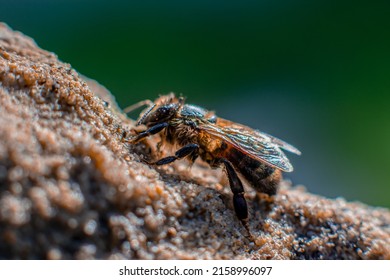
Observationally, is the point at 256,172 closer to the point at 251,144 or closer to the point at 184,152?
the point at 251,144

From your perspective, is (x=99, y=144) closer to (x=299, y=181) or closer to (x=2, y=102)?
(x=2, y=102)

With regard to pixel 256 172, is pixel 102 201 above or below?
below

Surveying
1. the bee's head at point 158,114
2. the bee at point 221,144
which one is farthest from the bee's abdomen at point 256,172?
the bee's head at point 158,114

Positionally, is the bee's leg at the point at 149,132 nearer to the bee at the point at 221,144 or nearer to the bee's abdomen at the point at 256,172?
the bee at the point at 221,144

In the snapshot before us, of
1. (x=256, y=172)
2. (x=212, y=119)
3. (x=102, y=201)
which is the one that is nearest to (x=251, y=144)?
(x=256, y=172)

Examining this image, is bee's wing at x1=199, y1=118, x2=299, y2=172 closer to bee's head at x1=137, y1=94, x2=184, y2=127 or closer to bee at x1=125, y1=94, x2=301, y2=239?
bee at x1=125, y1=94, x2=301, y2=239
